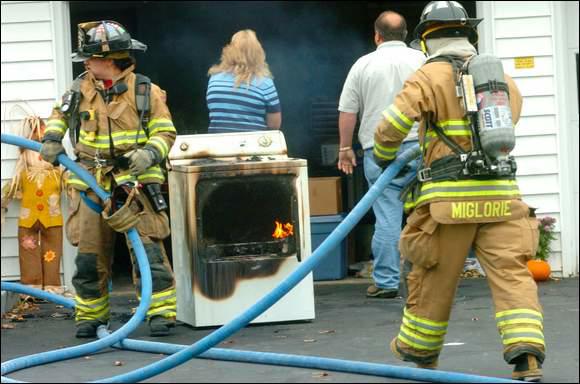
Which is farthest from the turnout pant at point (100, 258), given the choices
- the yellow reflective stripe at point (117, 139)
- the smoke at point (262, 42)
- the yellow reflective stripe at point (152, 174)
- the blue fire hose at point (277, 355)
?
the smoke at point (262, 42)

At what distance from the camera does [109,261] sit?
7836 mm

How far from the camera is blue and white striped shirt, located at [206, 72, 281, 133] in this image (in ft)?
29.4

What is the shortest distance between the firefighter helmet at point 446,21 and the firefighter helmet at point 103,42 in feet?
6.99

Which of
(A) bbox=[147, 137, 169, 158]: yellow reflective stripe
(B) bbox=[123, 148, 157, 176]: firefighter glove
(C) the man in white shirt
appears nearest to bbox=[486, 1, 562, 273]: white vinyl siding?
(C) the man in white shirt

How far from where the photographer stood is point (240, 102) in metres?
8.99

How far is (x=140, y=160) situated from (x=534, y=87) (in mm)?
3972

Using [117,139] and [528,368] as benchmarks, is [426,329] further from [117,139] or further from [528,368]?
[117,139]

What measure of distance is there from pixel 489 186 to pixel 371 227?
529cm

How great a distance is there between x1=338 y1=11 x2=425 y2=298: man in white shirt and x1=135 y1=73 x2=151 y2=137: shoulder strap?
1.88 m

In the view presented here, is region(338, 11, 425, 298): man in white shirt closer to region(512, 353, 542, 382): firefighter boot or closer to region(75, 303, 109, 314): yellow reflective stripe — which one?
region(75, 303, 109, 314): yellow reflective stripe

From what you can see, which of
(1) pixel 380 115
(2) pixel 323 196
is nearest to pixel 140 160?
(1) pixel 380 115

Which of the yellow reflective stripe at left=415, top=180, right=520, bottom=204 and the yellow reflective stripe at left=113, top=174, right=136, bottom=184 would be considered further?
the yellow reflective stripe at left=113, top=174, right=136, bottom=184

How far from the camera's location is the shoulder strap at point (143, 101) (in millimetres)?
7586

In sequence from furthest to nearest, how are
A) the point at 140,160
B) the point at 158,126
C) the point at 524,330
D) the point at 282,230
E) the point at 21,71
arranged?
the point at 21,71 < the point at 282,230 < the point at 158,126 < the point at 140,160 < the point at 524,330
